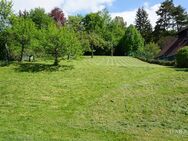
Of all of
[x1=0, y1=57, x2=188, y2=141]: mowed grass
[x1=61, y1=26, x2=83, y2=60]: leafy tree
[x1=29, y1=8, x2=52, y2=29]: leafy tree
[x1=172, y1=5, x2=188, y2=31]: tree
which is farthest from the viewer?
[x1=172, y1=5, x2=188, y2=31]: tree

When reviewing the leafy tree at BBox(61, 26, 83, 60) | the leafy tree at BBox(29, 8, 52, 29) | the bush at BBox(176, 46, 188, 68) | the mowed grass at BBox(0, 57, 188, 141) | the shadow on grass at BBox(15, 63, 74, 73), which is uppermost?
the leafy tree at BBox(29, 8, 52, 29)

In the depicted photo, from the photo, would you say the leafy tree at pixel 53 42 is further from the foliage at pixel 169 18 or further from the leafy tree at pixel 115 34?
the foliage at pixel 169 18

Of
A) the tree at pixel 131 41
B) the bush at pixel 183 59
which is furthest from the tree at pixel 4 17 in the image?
the tree at pixel 131 41

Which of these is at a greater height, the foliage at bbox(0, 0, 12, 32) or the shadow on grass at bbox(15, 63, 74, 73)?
the foliage at bbox(0, 0, 12, 32)

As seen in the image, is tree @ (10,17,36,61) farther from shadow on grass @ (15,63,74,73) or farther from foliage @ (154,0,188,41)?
foliage @ (154,0,188,41)

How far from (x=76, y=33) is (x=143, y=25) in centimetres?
5764

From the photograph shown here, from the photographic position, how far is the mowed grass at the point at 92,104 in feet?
48.0

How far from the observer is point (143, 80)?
933 inches

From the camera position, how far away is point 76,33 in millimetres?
39062

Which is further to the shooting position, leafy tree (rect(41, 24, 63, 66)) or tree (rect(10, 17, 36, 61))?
tree (rect(10, 17, 36, 61))

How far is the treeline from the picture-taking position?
29656 mm

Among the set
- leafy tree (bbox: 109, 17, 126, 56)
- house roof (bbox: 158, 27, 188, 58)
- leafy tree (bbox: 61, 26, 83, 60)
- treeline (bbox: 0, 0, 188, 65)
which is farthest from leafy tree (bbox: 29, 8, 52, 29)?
leafy tree (bbox: 61, 26, 83, 60)

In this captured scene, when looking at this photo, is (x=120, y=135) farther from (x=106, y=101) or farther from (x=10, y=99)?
(x=10, y=99)

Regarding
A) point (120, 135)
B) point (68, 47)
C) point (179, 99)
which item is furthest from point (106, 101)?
point (68, 47)
